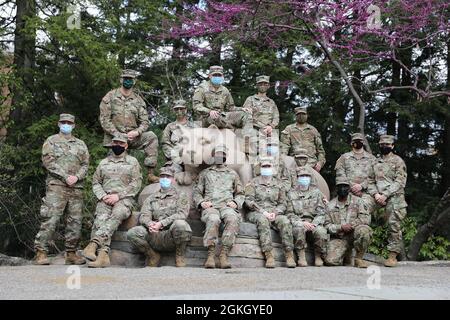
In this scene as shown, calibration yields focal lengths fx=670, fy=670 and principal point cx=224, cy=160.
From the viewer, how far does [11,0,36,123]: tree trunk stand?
1590 centimetres

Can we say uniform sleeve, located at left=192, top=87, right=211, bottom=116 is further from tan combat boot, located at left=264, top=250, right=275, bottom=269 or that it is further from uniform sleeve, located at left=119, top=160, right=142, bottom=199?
tan combat boot, located at left=264, top=250, right=275, bottom=269

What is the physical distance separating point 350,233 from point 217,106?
10.1 ft

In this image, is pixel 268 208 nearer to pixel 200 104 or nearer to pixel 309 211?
pixel 309 211

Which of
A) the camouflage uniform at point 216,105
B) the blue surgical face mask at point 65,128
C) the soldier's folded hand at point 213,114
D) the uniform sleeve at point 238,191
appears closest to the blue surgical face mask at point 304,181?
the uniform sleeve at point 238,191

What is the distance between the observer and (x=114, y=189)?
1023 cm

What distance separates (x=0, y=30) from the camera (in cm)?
1602

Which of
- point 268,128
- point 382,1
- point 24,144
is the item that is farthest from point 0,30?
point 382,1

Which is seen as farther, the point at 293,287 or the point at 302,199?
the point at 302,199

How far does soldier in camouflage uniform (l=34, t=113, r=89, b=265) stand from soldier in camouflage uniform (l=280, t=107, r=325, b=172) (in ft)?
12.5

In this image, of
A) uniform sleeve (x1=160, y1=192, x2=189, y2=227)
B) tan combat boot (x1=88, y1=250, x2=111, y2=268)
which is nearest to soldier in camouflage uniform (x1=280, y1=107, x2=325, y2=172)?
uniform sleeve (x1=160, y1=192, x2=189, y2=227)

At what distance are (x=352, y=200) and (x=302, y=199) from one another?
32.3 inches

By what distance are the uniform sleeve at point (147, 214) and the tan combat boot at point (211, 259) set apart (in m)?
0.99

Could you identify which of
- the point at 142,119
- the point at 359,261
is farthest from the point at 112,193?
the point at 359,261

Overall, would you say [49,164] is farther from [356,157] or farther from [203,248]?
[356,157]
